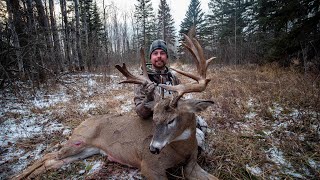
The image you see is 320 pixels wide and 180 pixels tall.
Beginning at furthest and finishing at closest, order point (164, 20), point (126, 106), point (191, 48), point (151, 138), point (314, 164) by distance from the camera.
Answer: point (164, 20)
point (126, 106)
point (191, 48)
point (151, 138)
point (314, 164)

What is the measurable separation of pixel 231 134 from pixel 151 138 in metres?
1.69

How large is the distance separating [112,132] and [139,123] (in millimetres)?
506

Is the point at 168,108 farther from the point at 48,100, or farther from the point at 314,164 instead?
the point at 48,100

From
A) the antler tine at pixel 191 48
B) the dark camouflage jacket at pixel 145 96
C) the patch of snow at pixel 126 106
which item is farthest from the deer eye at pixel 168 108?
the patch of snow at pixel 126 106

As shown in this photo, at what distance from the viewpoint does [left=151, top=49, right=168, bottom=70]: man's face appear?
3770 mm

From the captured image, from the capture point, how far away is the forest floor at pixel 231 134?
9.85 feet

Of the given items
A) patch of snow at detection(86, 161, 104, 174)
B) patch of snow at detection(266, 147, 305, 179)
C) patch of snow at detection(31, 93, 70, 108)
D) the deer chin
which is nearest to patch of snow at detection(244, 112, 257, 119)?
patch of snow at detection(266, 147, 305, 179)

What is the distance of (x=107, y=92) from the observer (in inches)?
346

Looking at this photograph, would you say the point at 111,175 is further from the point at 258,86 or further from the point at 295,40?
the point at 295,40

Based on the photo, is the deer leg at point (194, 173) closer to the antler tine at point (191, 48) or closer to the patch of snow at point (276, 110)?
the antler tine at point (191, 48)

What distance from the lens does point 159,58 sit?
3768mm

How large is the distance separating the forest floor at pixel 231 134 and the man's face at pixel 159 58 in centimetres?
156

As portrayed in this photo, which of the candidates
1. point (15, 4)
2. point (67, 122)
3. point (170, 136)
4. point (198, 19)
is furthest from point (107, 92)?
point (198, 19)

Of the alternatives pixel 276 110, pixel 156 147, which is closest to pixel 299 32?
pixel 276 110
